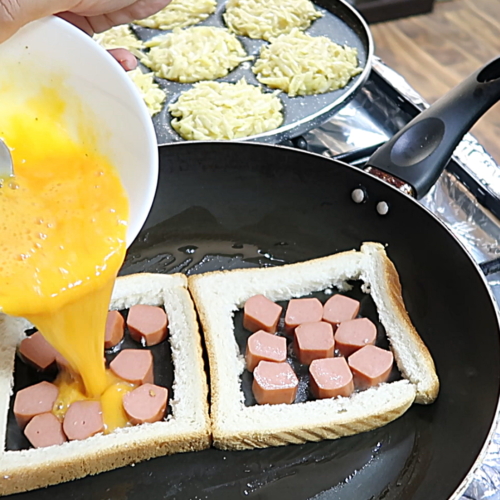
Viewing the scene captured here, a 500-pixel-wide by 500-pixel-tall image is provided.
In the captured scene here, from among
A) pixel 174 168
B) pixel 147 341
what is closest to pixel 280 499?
pixel 147 341

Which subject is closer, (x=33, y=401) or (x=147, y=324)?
(x=33, y=401)

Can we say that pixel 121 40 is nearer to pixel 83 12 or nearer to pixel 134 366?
pixel 83 12

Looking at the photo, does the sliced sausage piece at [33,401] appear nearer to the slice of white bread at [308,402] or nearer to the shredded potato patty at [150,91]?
the slice of white bread at [308,402]

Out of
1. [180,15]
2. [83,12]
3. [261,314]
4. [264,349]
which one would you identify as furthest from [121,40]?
[264,349]

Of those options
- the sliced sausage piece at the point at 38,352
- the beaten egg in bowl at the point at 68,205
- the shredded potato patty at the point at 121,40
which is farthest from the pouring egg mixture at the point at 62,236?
the shredded potato patty at the point at 121,40

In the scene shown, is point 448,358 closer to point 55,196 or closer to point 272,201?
point 272,201
